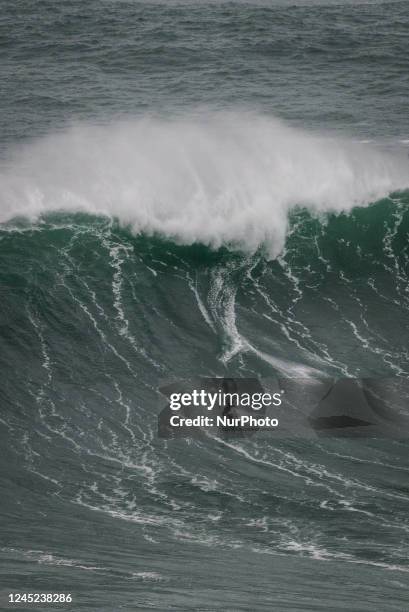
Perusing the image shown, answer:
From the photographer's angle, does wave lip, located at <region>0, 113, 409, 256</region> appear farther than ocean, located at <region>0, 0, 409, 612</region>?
Yes

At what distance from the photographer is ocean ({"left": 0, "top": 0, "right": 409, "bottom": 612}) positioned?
63.3ft

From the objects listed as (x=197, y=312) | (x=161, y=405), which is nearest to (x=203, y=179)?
(x=197, y=312)

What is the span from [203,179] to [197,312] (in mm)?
6748

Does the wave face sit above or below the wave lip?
below

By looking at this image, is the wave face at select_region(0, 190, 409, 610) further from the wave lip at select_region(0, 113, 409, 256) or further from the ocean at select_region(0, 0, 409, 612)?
the wave lip at select_region(0, 113, 409, 256)

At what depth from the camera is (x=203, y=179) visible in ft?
113

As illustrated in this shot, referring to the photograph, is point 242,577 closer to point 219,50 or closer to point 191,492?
point 191,492

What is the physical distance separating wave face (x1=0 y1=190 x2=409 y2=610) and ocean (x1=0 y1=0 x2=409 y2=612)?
57mm

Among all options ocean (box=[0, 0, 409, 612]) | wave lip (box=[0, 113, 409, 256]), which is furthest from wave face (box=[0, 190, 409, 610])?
wave lip (box=[0, 113, 409, 256])

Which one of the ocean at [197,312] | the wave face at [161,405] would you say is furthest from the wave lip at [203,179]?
the wave face at [161,405]

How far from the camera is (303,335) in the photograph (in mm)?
27781

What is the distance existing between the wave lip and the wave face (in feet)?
2.00

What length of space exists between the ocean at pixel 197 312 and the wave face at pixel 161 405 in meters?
0.06

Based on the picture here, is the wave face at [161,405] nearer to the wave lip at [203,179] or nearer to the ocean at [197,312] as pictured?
the ocean at [197,312]
